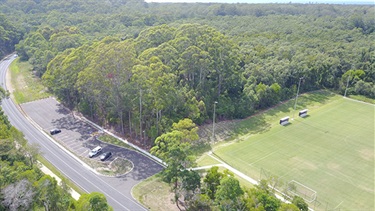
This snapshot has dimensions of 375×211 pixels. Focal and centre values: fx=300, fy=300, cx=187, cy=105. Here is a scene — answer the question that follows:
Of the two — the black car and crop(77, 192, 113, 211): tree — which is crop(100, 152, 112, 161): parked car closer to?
the black car

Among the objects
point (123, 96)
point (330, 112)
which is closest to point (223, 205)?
point (123, 96)

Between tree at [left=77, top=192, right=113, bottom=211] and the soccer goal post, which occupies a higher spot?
tree at [left=77, top=192, right=113, bottom=211]

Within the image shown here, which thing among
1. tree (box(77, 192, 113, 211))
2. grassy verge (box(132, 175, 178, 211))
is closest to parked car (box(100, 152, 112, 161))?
grassy verge (box(132, 175, 178, 211))

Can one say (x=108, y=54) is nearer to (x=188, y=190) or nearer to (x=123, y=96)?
(x=123, y=96)

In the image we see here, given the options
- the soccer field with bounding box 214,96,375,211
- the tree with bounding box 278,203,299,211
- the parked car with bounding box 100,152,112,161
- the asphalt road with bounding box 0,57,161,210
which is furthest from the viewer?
the parked car with bounding box 100,152,112,161

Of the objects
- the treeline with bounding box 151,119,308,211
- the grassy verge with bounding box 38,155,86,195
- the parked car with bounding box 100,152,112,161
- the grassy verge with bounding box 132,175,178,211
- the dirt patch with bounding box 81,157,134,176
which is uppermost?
the treeline with bounding box 151,119,308,211

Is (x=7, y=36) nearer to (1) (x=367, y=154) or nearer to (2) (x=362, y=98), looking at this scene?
(1) (x=367, y=154)

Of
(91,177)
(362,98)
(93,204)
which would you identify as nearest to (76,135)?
(91,177)
